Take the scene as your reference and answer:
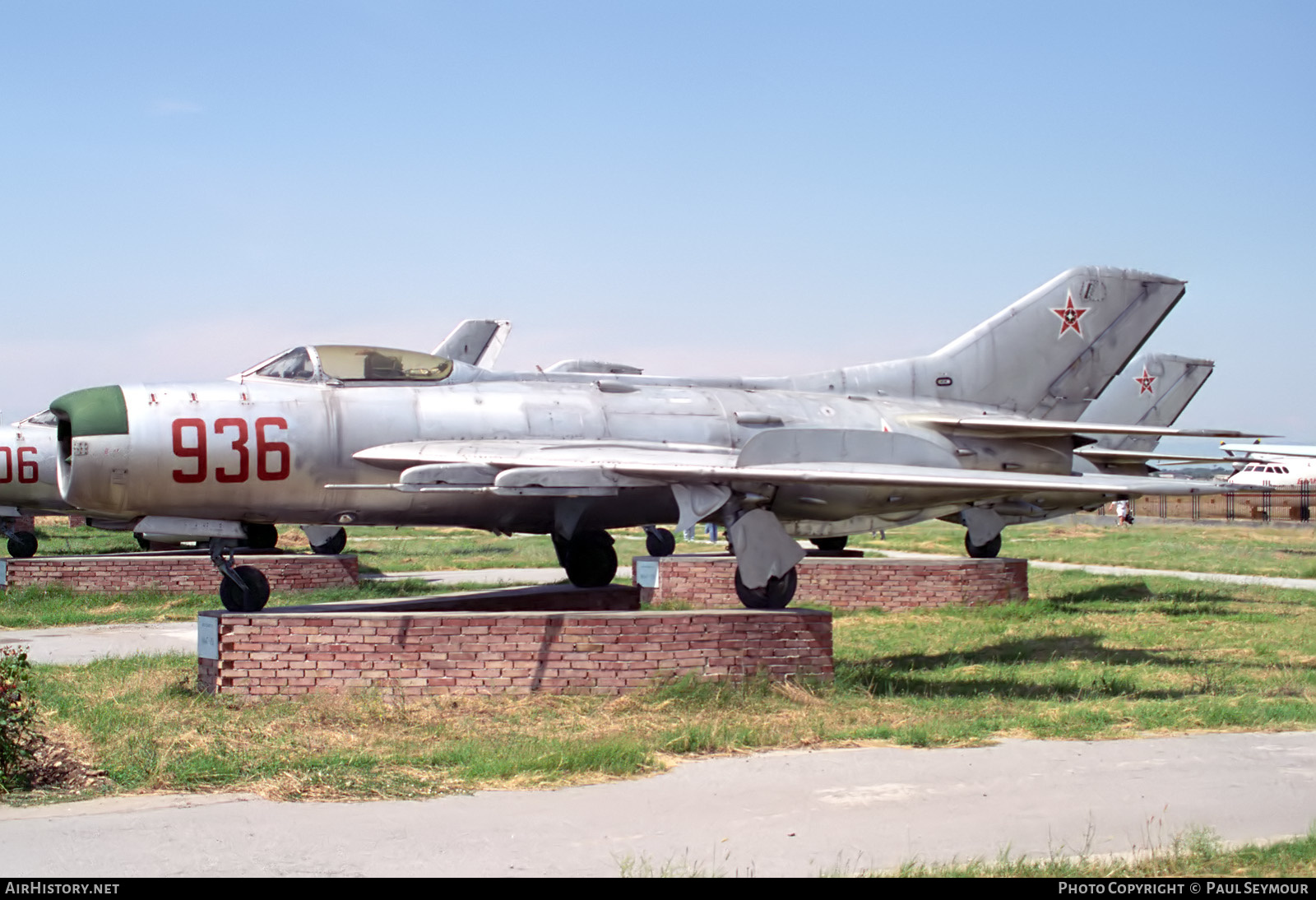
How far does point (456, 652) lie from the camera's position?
10.0m

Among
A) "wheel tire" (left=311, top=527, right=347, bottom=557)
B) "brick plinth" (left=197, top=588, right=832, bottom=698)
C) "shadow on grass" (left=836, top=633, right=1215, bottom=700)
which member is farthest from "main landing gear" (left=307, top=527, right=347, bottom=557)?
"brick plinth" (left=197, top=588, right=832, bottom=698)

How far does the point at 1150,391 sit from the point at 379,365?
2076 centimetres

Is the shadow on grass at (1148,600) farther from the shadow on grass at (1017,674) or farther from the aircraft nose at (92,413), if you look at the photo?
the aircraft nose at (92,413)

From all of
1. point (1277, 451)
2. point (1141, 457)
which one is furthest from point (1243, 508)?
point (1141, 457)

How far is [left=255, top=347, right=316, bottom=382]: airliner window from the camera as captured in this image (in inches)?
466

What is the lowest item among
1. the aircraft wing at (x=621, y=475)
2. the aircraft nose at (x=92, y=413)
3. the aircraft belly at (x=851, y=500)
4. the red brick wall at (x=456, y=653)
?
the red brick wall at (x=456, y=653)

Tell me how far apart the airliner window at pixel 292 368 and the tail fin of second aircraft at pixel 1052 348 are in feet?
23.3

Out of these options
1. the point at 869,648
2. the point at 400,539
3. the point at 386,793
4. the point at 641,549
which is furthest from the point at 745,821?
the point at 400,539

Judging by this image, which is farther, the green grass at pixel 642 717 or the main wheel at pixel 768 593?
the main wheel at pixel 768 593

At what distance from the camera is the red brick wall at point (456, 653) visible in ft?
32.6

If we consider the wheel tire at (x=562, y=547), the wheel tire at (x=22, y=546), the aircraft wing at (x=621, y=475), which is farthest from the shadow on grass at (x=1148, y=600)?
the wheel tire at (x=22, y=546)

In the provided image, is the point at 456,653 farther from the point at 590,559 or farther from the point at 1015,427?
the point at 1015,427

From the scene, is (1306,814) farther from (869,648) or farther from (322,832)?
(869,648)
